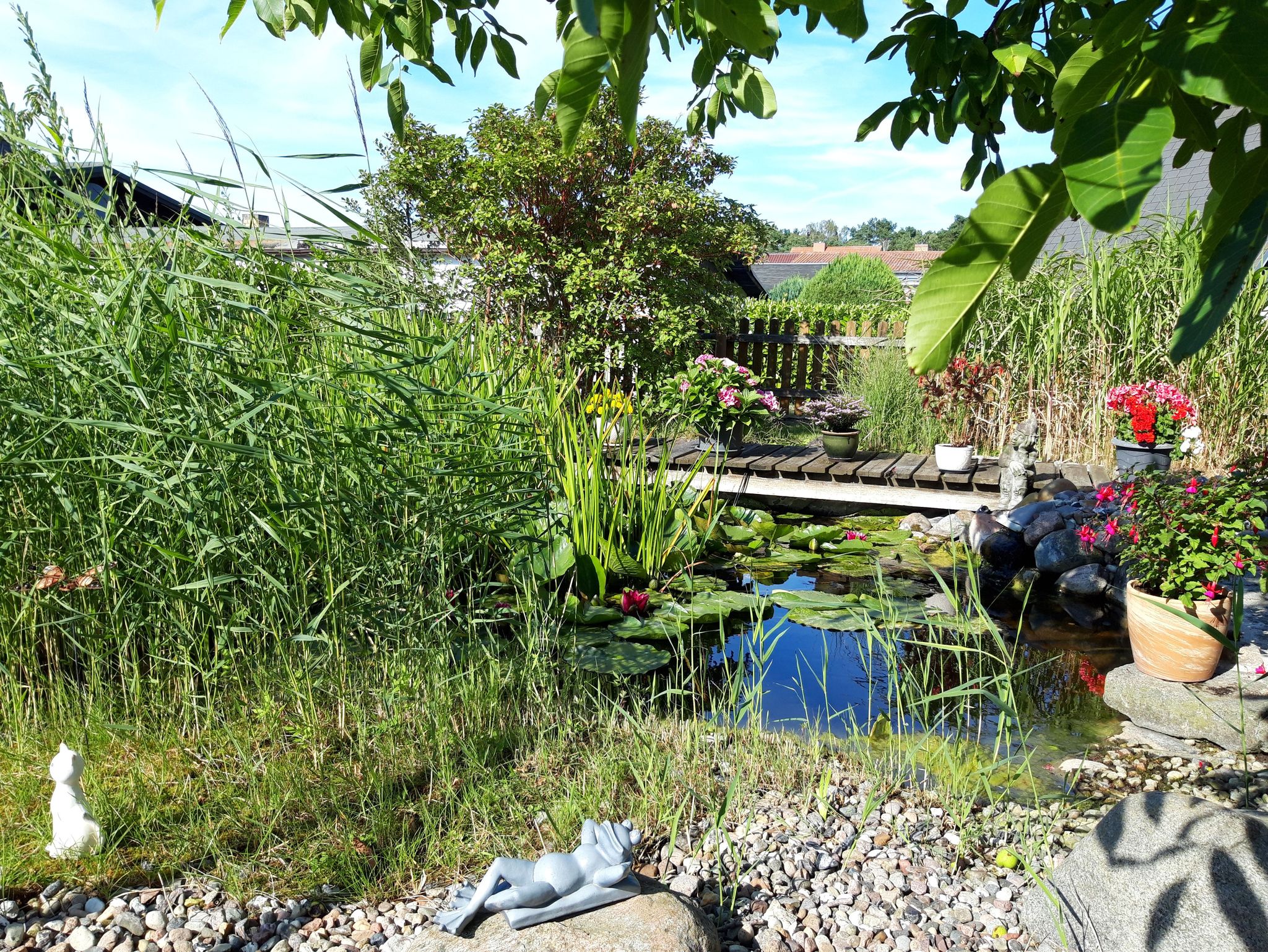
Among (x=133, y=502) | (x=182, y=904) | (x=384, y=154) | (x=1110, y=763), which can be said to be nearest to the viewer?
(x=182, y=904)

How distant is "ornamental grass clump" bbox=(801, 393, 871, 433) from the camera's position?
6.59 metres

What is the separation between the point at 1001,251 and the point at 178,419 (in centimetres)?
207

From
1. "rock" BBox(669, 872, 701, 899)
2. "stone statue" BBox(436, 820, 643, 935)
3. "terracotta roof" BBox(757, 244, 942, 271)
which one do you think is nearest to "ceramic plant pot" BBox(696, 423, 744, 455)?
"rock" BBox(669, 872, 701, 899)

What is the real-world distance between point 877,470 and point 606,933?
4.96 metres

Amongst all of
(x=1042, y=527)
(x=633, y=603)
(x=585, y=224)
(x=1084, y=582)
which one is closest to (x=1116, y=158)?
(x=633, y=603)

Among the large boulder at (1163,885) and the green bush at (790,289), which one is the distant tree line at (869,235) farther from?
the large boulder at (1163,885)

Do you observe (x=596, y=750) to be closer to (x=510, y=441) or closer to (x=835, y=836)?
(x=835, y=836)

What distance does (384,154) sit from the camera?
868 centimetres

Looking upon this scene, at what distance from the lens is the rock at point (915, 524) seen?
580cm

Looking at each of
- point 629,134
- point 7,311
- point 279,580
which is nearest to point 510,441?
point 279,580

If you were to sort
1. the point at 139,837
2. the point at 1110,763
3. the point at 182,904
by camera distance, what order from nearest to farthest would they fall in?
the point at 182,904, the point at 139,837, the point at 1110,763

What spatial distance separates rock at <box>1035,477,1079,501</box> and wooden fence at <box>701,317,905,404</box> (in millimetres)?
3660

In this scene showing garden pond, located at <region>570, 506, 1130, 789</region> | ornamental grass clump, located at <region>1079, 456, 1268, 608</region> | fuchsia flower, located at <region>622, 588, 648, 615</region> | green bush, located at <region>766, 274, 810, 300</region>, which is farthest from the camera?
green bush, located at <region>766, 274, 810, 300</region>

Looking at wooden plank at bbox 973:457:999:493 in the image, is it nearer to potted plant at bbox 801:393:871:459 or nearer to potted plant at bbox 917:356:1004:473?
potted plant at bbox 917:356:1004:473
